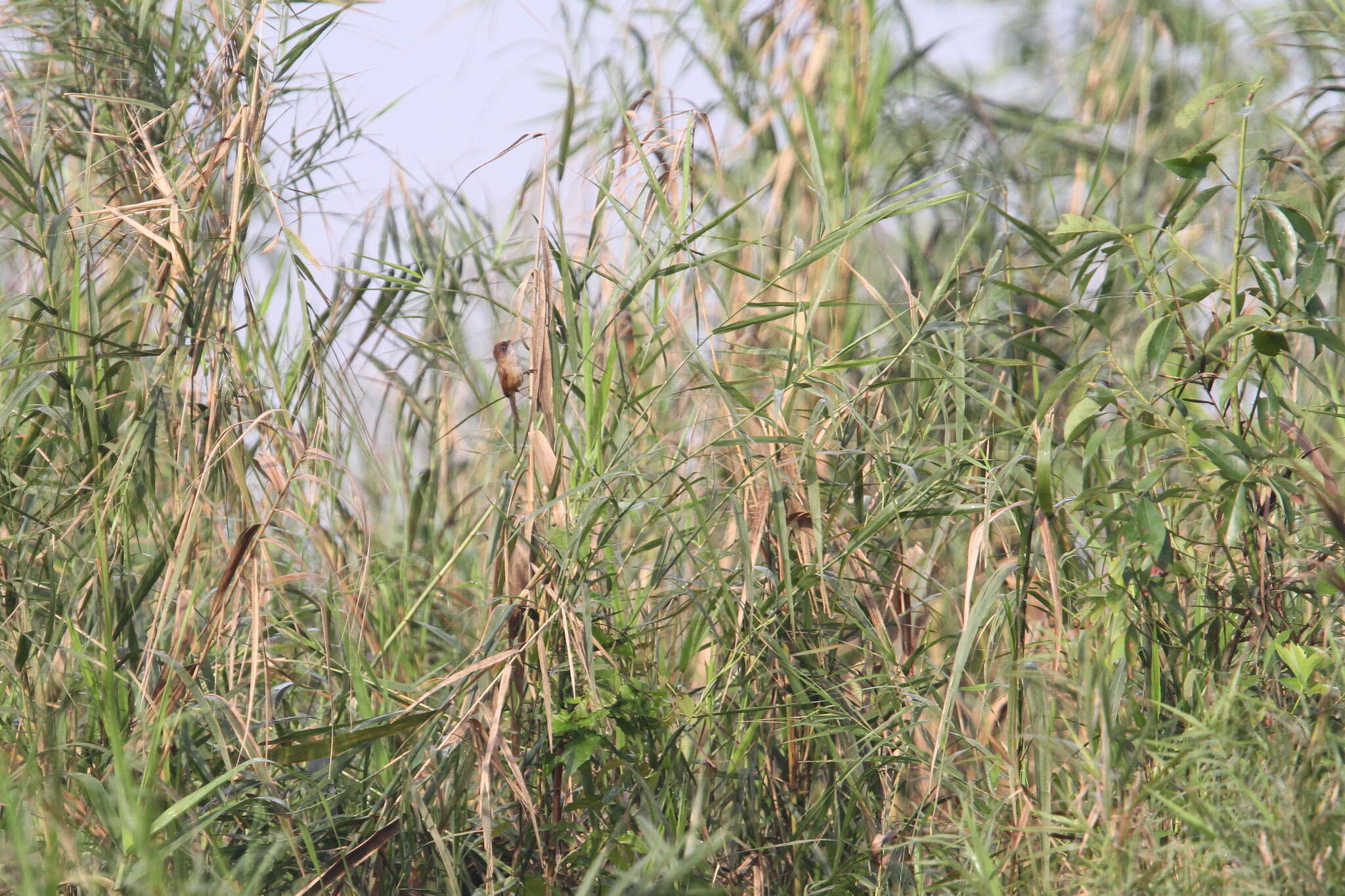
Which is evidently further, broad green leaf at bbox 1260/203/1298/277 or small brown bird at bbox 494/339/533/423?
small brown bird at bbox 494/339/533/423

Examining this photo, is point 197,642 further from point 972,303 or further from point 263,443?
point 972,303

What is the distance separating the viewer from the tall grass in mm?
1260

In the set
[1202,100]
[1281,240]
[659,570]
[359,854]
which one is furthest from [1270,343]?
[359,854]

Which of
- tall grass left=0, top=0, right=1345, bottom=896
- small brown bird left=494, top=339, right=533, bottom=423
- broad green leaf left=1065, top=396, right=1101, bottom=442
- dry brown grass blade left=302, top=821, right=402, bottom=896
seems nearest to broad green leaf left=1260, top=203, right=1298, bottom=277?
tall grass left=0, top=0, right=1345, bottom=896

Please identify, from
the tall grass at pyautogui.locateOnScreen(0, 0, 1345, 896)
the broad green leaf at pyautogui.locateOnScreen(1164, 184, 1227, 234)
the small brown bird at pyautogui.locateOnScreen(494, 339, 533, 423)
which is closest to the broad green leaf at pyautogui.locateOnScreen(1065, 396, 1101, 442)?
the tall grass at pyautogui.locateOnScreen(0, 0, 1345, 896)

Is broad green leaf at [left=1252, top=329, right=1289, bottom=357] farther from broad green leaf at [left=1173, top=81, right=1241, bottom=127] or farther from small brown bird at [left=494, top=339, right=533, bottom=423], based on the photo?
small brown bird at [left=494, top=339, right=533, bottom=423]

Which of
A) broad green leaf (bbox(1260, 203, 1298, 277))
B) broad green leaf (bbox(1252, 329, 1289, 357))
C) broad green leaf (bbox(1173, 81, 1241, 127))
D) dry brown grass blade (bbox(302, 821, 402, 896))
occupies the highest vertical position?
broad green leaf (bbox(1173, 81, 1241, 127))

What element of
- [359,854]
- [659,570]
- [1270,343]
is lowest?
[359,854]

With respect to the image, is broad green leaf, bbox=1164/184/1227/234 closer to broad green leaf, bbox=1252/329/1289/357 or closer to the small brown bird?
broad green leaf, bbox=1252/329/1289/357

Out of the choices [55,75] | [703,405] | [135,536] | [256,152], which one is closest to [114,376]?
[135,536]

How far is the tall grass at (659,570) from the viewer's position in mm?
1260

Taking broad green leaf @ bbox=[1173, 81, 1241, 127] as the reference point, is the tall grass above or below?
below

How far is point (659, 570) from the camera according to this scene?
146 cm

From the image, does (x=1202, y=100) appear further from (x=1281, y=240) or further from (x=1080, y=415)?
(x=1080, y=415)
